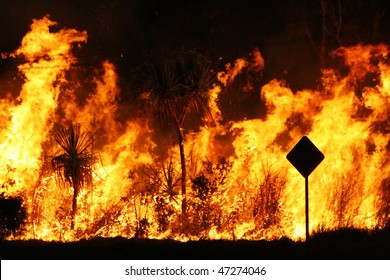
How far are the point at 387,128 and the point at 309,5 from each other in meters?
7.85

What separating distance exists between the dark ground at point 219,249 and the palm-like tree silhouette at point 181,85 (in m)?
3.02

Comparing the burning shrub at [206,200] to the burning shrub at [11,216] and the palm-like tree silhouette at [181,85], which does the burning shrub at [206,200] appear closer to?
the palm-like tree silhouette at [181,85]

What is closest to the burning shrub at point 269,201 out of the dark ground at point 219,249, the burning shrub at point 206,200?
the burning shrub at point 206,200

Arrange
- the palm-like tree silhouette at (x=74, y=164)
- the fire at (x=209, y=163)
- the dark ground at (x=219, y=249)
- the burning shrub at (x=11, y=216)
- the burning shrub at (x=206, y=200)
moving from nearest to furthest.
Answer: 1. the dark ground at (x=219, y=249)
2. the burning shrub at (x=206, y=200)
3. the fire at (x=209, y=163)
4. the burning shrub at (x=11, y=216)
5. the palm-like tree silhouette at (x=74, y=164)

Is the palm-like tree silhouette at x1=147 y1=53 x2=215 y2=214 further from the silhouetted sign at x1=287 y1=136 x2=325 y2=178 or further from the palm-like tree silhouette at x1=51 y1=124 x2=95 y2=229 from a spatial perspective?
the silhouetted sign at x1=287 y1=136 x2=325 y2=178

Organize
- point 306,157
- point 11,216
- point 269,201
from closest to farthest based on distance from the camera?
1. point 306,157
2. point 269,201
3. point 11,216

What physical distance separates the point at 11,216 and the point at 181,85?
5.31 metres

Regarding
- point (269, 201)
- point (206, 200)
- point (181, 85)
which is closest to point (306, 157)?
point (269, 201)

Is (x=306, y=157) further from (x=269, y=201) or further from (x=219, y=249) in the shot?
(x=269, y=201)

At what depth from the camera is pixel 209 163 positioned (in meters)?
17.2

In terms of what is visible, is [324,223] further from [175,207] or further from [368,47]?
[368,47]

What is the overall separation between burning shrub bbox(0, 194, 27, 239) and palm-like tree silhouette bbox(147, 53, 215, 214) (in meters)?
4.06

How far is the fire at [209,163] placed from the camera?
52.1ft

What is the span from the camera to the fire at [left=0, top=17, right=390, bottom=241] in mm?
15875
